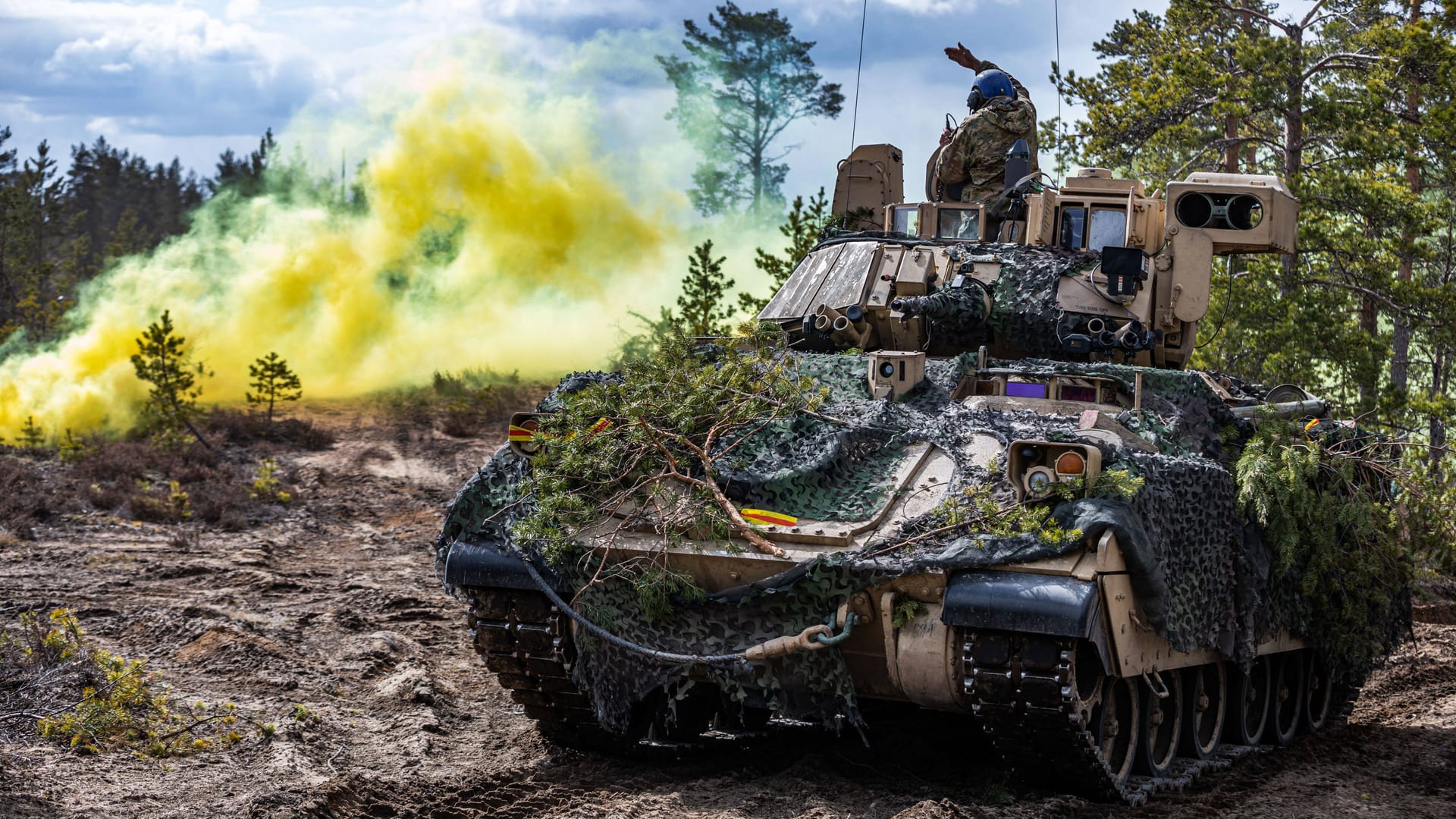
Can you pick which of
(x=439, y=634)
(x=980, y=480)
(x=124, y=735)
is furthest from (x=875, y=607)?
(x=439, y=634)

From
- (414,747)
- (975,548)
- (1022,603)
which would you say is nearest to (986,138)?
(975,548)

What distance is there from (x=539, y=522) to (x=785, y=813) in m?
1.77

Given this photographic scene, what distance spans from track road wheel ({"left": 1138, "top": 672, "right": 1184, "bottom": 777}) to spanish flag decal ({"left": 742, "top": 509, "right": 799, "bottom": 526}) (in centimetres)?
190

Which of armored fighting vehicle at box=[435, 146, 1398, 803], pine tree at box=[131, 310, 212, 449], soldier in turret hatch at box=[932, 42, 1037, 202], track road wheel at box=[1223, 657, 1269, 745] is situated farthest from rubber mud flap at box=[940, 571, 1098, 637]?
pine tree at box=[131, 310, 212, 449]

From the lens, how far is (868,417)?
25.7 feet

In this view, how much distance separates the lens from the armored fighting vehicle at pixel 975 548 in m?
6.57

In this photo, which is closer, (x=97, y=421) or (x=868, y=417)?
(x=868, y=417)

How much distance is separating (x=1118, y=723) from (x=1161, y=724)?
29.8 inches

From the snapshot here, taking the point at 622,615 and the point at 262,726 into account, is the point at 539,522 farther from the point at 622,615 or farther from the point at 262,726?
the point at 262,726

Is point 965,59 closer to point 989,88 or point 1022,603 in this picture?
point 989,88

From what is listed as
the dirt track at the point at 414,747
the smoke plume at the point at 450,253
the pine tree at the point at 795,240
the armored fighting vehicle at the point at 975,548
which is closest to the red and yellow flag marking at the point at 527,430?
the armored fighting vehicle at the point at 975,548

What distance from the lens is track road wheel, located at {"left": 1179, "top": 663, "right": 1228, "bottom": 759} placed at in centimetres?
821

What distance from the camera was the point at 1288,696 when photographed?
381 inches

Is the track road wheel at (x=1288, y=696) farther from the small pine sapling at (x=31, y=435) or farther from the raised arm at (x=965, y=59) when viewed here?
the small pine sapling at (x=31, y=435)
